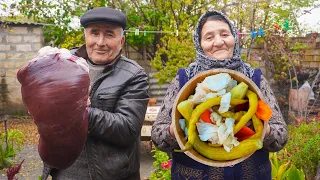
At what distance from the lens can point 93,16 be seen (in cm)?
189

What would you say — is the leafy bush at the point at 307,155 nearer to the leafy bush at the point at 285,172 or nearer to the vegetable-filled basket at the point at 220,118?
the leafy bush at the point at 285,172

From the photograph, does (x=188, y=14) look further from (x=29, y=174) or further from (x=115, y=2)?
(x=29, y=174)

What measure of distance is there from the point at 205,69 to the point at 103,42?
0.54m

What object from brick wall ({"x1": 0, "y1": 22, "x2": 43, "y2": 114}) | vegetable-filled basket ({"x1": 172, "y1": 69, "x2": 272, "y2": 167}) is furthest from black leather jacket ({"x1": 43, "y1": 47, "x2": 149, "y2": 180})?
brick wall ({"x1": 0, "y1": 22, "x2": 43, "y2": 114})

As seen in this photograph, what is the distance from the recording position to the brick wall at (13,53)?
8.82 metres

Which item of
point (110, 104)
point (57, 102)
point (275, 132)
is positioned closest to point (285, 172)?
point (275, 132)

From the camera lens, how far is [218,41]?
1.75 meters

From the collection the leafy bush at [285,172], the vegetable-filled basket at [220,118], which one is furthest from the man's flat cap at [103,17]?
the leafy bush at [285,172]

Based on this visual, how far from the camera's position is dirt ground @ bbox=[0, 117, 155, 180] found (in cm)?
526

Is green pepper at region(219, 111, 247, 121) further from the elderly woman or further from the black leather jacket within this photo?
the black leather jacket

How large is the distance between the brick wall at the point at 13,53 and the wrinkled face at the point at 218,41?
25.6ft

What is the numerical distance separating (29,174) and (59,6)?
5.21 meters

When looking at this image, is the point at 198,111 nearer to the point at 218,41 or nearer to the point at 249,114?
the point at 249,114

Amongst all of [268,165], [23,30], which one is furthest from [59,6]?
[268,165]
